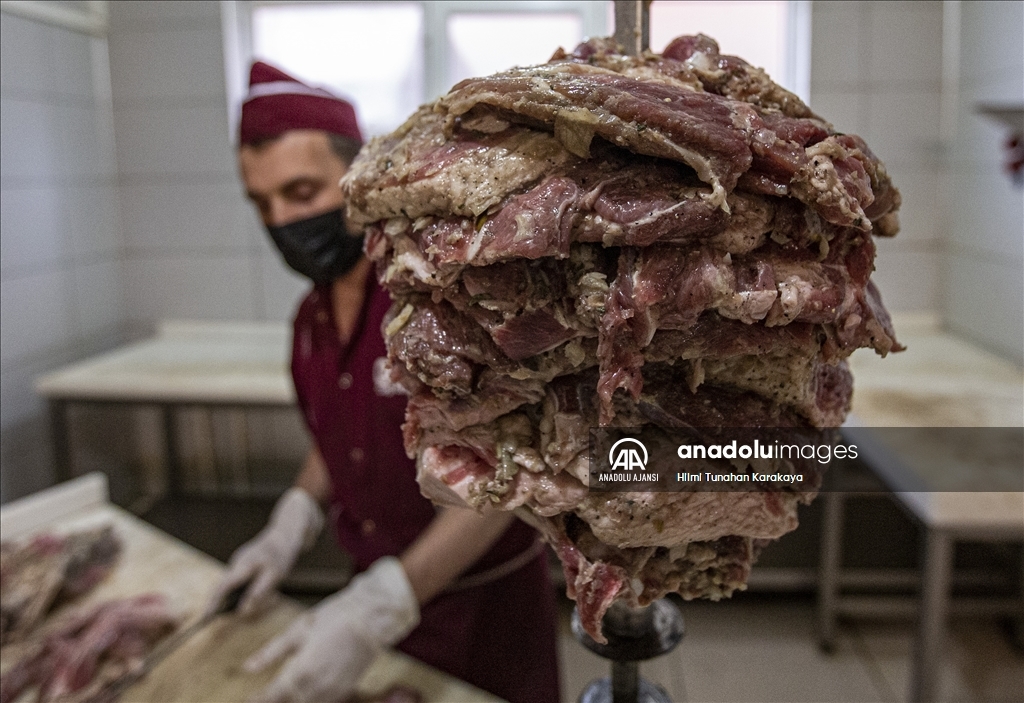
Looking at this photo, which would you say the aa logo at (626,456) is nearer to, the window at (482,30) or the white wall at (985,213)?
the window at (482,30)

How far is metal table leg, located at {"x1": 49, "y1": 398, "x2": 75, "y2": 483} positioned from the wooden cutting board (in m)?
0.05

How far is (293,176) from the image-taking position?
1.37 metres

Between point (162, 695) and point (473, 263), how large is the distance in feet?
3.74

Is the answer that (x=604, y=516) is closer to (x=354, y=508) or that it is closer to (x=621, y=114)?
(x=621, y=114)

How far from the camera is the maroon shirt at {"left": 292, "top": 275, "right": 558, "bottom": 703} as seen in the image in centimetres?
139

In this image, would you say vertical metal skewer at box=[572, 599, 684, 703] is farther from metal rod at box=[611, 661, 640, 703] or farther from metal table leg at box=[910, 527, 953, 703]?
metal table leg at box=[910, 527, 953, 703]

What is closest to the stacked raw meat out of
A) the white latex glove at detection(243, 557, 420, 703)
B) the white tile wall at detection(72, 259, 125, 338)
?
the white latex glove at detection(243, 557, 420, 703)

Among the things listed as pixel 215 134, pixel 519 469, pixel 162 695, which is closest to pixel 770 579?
pixel 162 695

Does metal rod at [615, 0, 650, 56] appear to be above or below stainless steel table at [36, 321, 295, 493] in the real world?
above

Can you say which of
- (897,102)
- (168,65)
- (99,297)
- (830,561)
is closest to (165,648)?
(99,297)

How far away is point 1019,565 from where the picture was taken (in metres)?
2.38

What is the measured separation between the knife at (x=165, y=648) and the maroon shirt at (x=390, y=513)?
0.24 metres

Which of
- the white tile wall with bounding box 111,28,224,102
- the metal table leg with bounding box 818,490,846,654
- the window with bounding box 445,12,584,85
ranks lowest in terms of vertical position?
the metal table leg with bounding box 818,490,846,654

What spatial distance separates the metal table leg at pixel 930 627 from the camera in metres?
1.42
